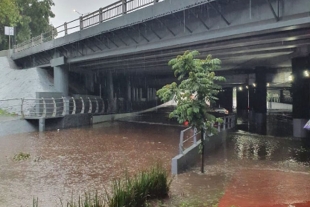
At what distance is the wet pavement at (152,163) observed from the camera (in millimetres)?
7887

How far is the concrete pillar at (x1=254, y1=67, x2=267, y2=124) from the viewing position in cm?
3322

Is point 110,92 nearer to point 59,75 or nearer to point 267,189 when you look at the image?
point 59,75

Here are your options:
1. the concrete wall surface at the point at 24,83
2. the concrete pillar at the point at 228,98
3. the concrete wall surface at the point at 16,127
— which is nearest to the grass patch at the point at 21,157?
the concrete wall surface at the point at 16,127

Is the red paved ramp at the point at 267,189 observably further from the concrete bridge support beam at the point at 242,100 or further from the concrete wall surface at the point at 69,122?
the concrete bridge support beam at the point at 242,100

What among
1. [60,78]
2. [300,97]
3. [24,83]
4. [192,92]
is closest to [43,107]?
[60,78]

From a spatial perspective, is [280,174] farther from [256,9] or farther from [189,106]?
[256,9]

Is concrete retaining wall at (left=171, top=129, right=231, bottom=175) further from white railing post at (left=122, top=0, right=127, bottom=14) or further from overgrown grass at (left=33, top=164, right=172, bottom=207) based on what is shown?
white railing post at (left=122, top=0, right=127, bottom=14)

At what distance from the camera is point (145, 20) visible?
59.2 ft

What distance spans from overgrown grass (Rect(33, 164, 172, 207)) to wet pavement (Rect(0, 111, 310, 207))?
1.53ft

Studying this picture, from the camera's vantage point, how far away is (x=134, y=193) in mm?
6395

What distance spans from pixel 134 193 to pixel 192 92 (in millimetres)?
4865

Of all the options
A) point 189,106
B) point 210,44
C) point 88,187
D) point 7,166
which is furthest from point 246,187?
point 210,44

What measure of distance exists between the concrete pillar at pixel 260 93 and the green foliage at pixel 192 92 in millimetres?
23407

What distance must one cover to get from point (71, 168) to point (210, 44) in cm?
1125
